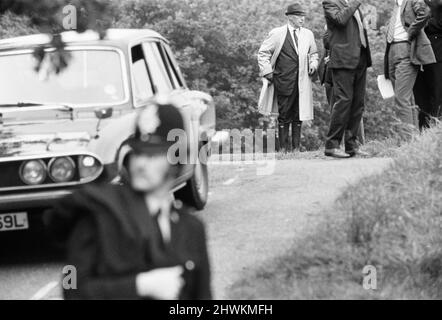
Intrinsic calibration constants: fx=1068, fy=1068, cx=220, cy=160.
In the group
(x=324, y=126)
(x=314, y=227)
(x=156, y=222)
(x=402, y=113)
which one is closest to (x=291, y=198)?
(x=314, y=227)

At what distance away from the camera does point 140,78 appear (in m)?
8.71

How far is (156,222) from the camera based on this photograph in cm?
432

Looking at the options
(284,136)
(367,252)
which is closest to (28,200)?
(367,252)

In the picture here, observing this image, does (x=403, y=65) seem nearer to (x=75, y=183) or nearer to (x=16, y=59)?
(x=16, y=59)

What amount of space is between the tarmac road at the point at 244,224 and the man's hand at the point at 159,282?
177 centimetres

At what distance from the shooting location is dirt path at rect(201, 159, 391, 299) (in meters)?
7.23

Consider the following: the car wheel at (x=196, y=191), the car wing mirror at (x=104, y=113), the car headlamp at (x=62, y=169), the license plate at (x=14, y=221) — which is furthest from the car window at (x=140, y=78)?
the license plate at (x=14, y=221)

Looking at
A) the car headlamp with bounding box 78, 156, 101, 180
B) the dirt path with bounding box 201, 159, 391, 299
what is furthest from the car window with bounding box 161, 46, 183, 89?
the car headlamp with bounding box 78, 156, 101, 180

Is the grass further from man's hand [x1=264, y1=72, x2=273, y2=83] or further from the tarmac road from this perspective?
man's hand [x1=264, y1=72, x2=273, y2=83]

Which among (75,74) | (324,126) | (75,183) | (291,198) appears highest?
(75,74)

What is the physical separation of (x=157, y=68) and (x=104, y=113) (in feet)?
4.67

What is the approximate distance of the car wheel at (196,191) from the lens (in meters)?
8.96

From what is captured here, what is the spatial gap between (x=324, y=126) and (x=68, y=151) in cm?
3363

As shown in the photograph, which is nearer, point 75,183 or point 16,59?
point 75,183
